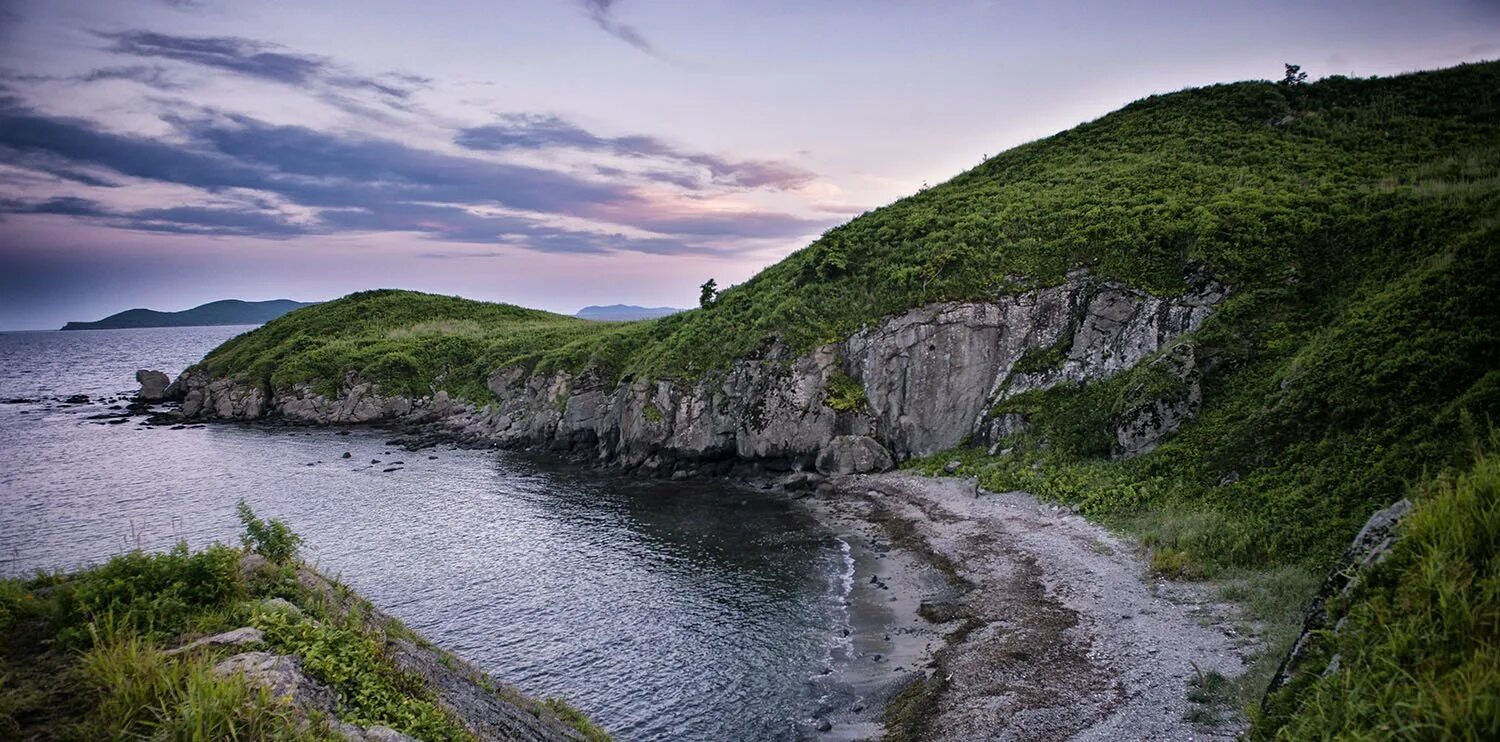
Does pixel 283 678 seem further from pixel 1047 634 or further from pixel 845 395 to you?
pixel 845 395

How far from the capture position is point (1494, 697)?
17.2 ft

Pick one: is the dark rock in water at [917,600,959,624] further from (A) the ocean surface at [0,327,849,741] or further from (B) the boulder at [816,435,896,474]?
(B) the boulder at [816,435,896,474]

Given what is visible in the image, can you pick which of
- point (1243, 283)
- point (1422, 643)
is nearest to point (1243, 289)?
point (1243, 283)

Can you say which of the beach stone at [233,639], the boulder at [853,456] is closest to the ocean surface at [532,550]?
the beach stone at [233,639]

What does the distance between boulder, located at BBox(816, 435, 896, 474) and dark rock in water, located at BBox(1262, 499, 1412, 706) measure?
3834 centimetres

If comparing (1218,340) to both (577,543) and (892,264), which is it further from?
(577,543)

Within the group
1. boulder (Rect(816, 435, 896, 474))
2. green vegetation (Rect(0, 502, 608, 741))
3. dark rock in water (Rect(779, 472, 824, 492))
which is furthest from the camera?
boulder (Rect(816, 435, 896, 474))

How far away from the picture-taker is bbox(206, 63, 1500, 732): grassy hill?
24203 millimetres

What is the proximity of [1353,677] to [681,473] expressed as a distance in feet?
155

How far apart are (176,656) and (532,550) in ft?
101

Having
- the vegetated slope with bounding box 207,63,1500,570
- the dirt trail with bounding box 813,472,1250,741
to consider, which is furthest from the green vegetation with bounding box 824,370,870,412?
the dirt trail with bounding box 813,472,1250,741

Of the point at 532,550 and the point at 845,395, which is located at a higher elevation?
the point at 845,395

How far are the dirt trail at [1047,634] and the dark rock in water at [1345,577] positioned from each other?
7694mm

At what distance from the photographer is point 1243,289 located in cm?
3925
